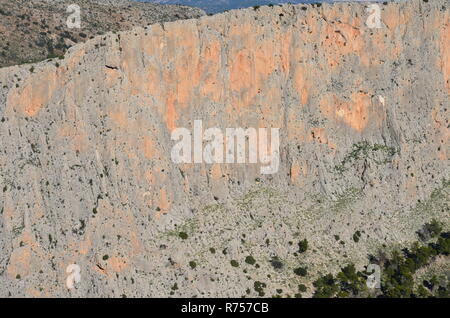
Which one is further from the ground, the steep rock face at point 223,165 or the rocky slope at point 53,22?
the rocky slope at point 53,22

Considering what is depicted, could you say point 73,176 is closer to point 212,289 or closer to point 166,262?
point 166,262

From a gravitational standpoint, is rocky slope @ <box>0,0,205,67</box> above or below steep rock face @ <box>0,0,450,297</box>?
above

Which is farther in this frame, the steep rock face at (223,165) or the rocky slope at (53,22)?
the rocky slope at (53,22)

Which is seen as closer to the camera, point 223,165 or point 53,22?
point 223,165

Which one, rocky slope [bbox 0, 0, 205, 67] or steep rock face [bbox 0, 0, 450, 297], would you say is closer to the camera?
steep rock face [bbox 0, 0, 450, 297]
